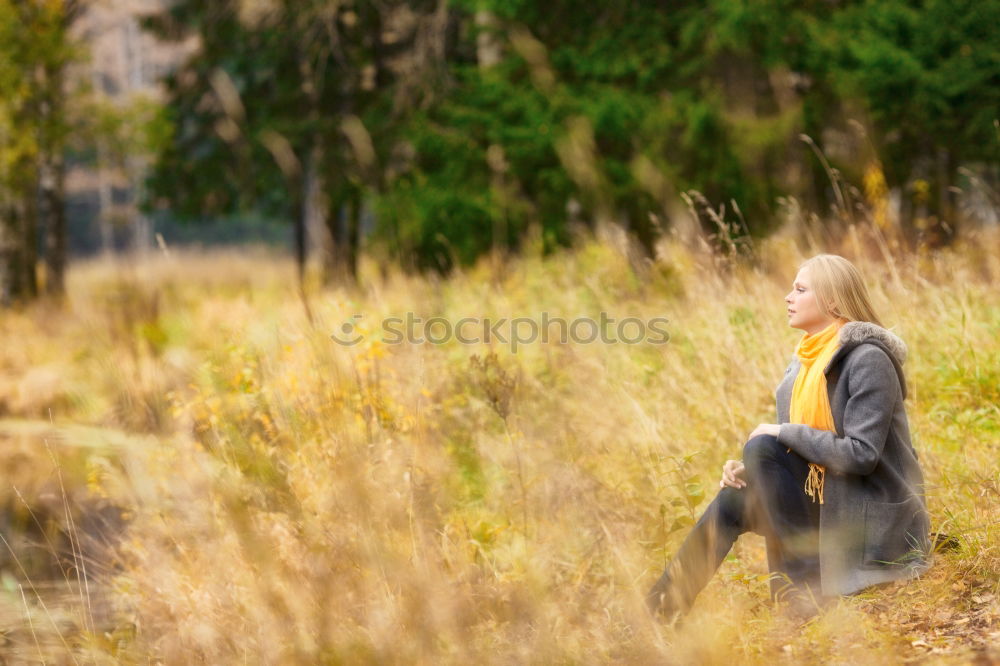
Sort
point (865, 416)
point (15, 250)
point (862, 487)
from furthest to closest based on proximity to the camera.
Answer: point (15, 250) < point (862, 487) < point (865, 416)

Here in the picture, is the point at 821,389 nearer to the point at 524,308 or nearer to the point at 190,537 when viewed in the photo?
the point at 190,537

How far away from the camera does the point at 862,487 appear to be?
2.86 meters

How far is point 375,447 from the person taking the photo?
3.83 metres

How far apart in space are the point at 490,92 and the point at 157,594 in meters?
6.47

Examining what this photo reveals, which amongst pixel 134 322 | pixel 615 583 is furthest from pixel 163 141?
pixel 615 583

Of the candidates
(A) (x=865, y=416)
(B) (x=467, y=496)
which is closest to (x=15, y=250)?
(B) (x=467, y=496)

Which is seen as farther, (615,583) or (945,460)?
(945,460)

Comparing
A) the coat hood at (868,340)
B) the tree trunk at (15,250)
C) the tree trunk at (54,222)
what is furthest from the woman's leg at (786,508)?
the tree trunk at (54,222)

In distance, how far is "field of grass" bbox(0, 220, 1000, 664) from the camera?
2828mm

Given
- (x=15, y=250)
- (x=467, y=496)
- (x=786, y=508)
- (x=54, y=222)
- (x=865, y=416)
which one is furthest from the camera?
(x=54, y=222)

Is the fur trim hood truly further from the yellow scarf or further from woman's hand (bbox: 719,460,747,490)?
woman's hand (bbox: 719,460,747,490)

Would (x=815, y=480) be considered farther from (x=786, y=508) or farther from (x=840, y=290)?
(x=840, y=290)

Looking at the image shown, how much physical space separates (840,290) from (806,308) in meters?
0.11

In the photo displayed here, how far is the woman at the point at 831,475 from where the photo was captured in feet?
9.09
